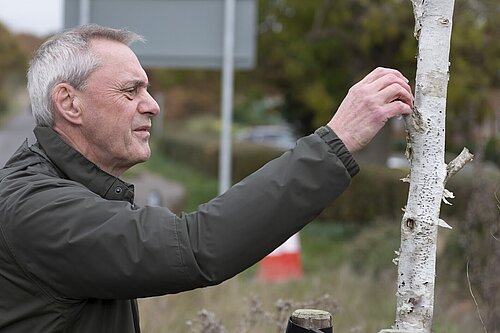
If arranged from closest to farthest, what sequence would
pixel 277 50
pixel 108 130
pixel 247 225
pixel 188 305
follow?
1. pixel 247 225
2. pixel 108 130
3. pixel 188 305
4. pixel 277 50

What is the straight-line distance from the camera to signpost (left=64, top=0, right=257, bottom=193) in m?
10.0

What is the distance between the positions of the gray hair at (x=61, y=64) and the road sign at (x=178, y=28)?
7264 mm

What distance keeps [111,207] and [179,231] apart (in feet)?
0.59

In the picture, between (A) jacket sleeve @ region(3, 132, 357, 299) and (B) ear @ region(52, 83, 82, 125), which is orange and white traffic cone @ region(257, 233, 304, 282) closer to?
(B) ear @ region(52, 83, 82, 125)

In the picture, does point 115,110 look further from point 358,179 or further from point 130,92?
point 358,179

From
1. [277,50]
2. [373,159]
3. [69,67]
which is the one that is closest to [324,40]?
[277,50]

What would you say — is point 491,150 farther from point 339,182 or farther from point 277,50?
point 339,182

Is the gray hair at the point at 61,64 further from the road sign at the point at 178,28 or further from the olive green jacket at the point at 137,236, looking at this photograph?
the road sign at the point at 178,28

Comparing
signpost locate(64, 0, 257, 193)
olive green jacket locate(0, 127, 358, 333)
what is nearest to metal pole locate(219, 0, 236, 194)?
signpost locate(64, 0, 257, 193)

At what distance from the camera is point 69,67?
2.49 meters

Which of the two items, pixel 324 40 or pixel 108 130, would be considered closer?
pixel 108 130

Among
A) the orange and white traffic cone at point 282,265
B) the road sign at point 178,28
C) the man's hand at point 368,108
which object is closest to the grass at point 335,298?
the orange and white traffic cone at point 282,265

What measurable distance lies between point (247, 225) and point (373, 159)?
1604cm

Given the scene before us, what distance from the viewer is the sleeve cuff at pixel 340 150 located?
2.18 m
